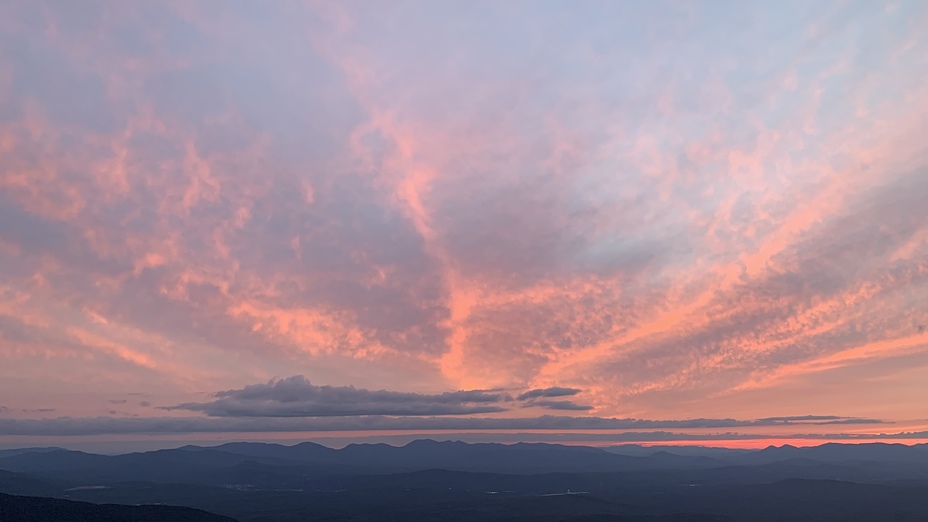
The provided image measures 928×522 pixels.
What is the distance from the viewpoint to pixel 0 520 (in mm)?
198250
